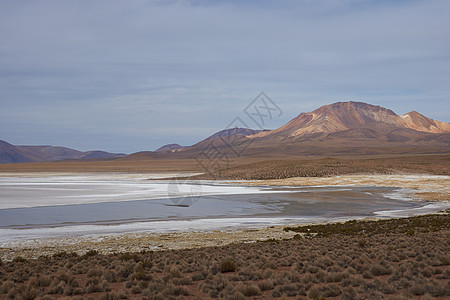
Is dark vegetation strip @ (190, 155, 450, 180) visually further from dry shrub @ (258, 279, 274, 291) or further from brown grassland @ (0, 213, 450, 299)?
dry shrub @ (258, 279, 274, 291)

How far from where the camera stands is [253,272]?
10477 mm

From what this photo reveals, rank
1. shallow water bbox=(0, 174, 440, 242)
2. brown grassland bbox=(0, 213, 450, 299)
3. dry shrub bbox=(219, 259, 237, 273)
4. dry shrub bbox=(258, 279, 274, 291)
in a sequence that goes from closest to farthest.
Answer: brown grassland bbox=(0, 213, 450, 299), dry shrub bbox=(258, 279, 274, 291), dry shrub bbox=(219, 259, 237, 273), shallow water bbox=(0, 174, 440, 242)

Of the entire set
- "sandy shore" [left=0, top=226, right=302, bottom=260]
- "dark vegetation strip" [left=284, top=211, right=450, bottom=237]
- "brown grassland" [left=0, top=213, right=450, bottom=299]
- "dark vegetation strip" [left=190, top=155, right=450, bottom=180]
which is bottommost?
"dark vegetation strip" [left=284, top=211, right=450, bottom=237]

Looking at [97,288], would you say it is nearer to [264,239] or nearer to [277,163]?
[264,239]

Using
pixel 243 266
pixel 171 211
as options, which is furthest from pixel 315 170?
pixel 243 266

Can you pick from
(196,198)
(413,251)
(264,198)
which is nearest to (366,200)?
(264,198)

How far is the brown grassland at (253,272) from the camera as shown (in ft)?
28.5

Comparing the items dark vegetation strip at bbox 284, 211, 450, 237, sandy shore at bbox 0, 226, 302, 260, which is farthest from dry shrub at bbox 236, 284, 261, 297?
dark vegetation strip at bbox 284, 211, 450, 237

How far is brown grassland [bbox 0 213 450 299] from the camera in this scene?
8.70 meters

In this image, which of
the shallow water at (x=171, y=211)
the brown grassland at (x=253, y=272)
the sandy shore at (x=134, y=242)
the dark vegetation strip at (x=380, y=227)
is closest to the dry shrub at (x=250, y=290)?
the brown grassland at (x=253, y=272)

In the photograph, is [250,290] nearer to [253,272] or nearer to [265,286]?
[265,286]

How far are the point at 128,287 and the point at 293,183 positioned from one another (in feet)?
149

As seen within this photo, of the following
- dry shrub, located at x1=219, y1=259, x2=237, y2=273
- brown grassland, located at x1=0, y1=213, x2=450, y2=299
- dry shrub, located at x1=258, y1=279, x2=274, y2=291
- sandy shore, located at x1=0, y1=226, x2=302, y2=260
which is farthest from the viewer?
sandy shore, located at x1=0, y1=226, x2=302, y2=260

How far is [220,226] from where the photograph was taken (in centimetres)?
2159
